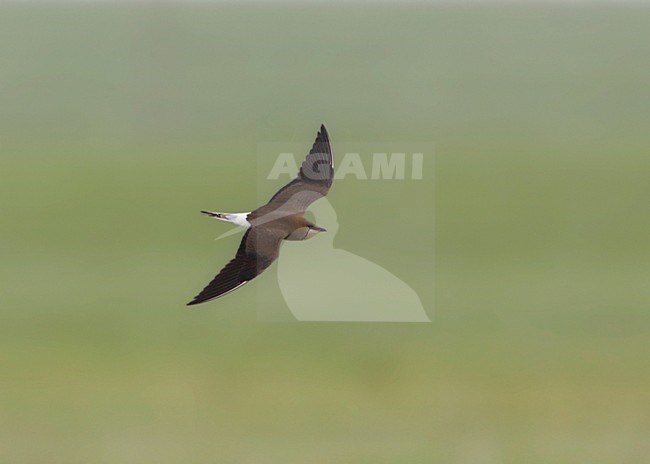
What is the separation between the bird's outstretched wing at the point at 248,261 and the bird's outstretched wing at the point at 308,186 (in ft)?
0.23

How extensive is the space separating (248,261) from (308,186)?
32 centimetres

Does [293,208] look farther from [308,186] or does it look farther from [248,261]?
[248,261]

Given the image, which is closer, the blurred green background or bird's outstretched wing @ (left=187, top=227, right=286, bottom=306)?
bird's outstretched wing @ (left=187, top=227, right=286, bottom=306)

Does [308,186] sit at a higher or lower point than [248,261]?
higher

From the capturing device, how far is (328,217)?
3.05m

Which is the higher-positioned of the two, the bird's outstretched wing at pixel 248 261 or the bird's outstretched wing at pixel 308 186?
the bird's outstretched wing at pixel 308 186

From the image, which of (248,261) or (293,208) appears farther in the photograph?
(293,208)

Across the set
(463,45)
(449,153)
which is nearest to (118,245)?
(449,153)

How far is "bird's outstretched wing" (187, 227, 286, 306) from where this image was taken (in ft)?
6.47

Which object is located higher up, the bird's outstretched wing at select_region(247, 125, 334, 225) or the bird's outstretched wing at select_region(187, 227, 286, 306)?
the bird's outstretched wing at select_region(247, 125, 334, 225)

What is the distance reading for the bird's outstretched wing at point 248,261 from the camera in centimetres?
197

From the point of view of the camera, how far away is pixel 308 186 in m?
2.26

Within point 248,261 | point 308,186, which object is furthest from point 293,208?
point 248,261

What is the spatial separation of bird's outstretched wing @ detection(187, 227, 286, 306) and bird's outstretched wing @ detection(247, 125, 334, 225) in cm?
7
